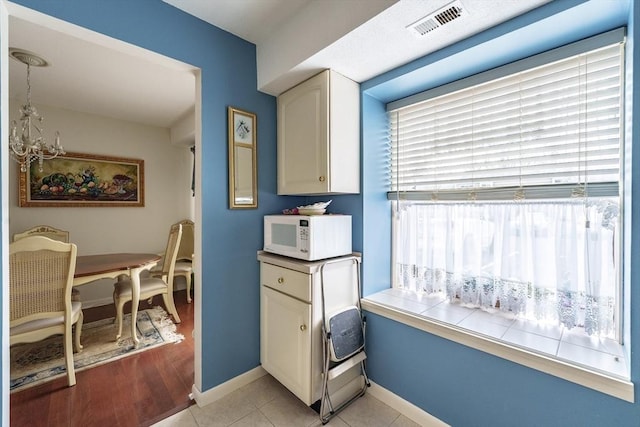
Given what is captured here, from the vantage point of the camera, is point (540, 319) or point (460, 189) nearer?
point (540, 319)

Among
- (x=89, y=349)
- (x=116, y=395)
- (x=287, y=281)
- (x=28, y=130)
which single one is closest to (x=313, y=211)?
(x=287, y=281)

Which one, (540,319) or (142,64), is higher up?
(142,64)

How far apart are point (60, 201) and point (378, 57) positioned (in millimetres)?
4083

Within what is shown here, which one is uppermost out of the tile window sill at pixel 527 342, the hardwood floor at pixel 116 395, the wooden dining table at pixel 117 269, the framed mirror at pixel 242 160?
the framed mirror at pixel 242 160

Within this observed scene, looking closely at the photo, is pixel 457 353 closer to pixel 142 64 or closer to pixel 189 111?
pixel 142 64

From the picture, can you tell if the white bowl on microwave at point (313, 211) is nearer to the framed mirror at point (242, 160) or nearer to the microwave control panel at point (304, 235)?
the microwave control panel at point (304, 235)

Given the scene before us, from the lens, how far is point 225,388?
73.4 inches

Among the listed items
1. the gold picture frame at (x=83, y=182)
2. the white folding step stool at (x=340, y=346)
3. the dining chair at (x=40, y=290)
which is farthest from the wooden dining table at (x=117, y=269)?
the white folding step stool at (x=340, y=346)

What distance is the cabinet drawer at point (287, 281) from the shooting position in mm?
1654

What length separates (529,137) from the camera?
1.48 metres

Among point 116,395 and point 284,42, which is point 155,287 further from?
point 284,42

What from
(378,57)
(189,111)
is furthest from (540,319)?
(189,111)

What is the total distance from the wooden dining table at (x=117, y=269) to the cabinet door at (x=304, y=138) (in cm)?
170

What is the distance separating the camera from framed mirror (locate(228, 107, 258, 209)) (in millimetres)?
1893
